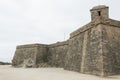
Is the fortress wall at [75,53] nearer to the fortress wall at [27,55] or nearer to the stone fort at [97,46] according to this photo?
the stone fort at [97,46]

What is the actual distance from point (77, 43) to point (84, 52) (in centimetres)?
223

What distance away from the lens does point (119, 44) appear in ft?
39.9

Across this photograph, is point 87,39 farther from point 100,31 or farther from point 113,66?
point 113,66

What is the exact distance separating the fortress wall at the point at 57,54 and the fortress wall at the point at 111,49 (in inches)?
379

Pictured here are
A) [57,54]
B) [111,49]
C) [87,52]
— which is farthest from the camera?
[57,54]

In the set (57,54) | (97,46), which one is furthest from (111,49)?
(57,54)

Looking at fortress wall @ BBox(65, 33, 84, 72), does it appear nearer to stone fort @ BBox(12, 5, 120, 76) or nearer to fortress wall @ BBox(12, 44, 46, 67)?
stone fort @ BBox(12, 5, 120, 76)

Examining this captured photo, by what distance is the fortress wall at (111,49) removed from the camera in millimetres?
10742

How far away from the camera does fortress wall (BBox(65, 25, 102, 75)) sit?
11258mm

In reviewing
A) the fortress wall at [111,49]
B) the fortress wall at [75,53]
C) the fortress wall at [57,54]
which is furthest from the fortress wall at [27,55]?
the fortress wall at [111,49]

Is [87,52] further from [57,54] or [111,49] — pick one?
[57,54]

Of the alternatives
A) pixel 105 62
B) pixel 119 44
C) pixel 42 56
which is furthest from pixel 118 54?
pixel 42 56

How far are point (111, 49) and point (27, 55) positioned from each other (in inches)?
640

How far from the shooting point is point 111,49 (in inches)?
451
